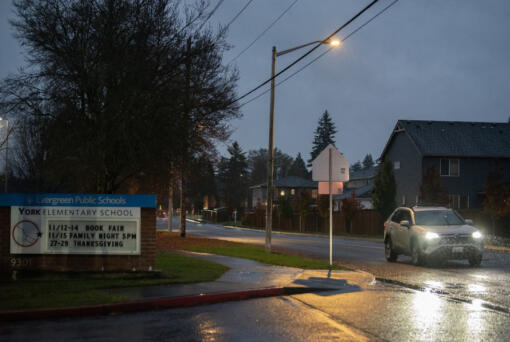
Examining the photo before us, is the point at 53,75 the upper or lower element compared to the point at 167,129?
upper

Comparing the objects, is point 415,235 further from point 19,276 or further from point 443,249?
point 19,276

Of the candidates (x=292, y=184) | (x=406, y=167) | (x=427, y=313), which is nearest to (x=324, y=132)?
(x=292, y=184)

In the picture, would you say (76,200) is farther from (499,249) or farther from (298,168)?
(298,168)

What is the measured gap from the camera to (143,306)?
962 centimetres

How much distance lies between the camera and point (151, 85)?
18.6 metres

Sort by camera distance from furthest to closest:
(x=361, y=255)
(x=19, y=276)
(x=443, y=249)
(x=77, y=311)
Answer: (x=361, y=255)
(x=443, y=249)
(x=19, y=276)
(x=77, y=311)

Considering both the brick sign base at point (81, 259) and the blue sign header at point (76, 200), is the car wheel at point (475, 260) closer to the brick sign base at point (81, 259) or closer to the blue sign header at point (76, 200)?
the brick sign base at point (81, 259)

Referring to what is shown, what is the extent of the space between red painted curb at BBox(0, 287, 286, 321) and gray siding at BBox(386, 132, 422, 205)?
38.6 meters

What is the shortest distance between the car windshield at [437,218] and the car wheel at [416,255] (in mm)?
752

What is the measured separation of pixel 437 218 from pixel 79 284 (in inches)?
443

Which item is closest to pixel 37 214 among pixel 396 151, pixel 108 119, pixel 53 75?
pixel 108 119

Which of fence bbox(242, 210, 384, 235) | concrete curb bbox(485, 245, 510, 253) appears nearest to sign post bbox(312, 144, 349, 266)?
concrete curb bbox(485, 245, 510, 253)

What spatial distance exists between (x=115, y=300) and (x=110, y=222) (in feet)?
11.9

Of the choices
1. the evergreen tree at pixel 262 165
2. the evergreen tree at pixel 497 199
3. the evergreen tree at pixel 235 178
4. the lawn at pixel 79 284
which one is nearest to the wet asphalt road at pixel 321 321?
the lawn at pixel 79 284
